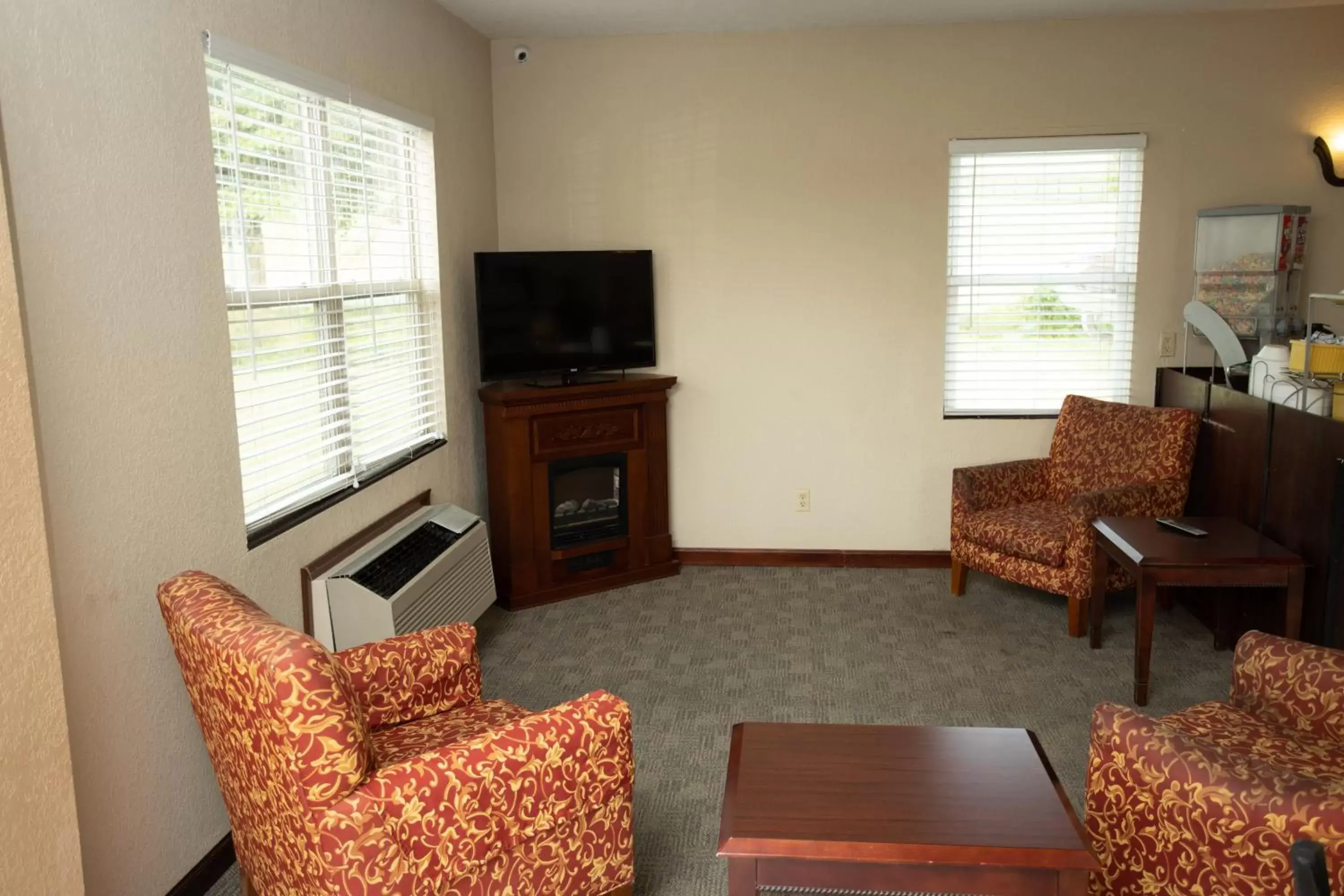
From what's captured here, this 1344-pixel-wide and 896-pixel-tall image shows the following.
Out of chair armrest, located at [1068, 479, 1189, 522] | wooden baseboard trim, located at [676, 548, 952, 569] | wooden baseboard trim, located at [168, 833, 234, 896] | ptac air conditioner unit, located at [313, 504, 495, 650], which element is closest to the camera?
wooden baseboard trim, located at [168, 833, 234, 896]

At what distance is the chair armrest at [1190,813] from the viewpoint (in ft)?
5.84

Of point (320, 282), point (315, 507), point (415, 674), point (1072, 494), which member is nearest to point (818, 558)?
point (1072, 494)

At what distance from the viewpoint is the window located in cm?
287

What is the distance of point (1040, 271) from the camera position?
5156 mm

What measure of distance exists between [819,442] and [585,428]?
1220mm

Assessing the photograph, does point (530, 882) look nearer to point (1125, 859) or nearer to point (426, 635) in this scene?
point (426, 635)

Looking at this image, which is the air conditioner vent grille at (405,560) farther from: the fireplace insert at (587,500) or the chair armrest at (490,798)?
the chair armrest at (490,798)

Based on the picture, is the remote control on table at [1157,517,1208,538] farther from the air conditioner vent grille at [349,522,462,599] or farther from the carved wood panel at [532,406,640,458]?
the air conditioner vent grille at [349,522,462,599]

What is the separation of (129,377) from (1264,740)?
2665 millimetres

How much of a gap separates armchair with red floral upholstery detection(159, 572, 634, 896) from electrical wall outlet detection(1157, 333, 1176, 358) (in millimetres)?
3856

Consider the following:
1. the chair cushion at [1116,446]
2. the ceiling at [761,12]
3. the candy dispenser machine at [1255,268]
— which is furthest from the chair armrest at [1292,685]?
the ceiling at [761,12]

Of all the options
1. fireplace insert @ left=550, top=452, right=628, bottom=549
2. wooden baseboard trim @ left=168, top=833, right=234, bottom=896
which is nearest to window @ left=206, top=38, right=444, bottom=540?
fireplace insert @ left=550, top=452, right=628, bottom=549

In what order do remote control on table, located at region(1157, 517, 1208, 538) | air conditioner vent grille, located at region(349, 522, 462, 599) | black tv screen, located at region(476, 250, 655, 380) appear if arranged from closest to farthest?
air conditioner vent grille, located at region(349, 522, 462, 599) < remote control on table, located at region(1157, 517, 1208, 538) < black tv screen, located at region(476, 250, 655, 380)

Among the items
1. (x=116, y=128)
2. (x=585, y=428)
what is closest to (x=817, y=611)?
(x=585, y=428)
